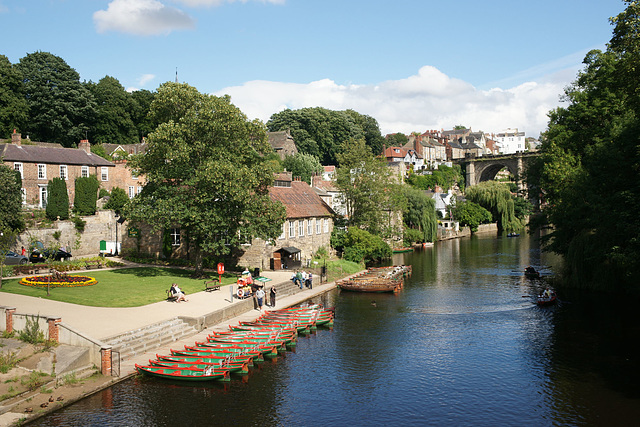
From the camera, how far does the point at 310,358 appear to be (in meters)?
23.4

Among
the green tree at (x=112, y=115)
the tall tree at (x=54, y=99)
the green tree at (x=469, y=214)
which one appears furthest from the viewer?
the green tree at (x=469, y=214)

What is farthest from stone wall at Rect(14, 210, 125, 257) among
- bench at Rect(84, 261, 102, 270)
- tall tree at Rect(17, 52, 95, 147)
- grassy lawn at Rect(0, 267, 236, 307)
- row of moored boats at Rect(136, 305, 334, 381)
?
tall tree at Rect(17, 52, 95, 147)

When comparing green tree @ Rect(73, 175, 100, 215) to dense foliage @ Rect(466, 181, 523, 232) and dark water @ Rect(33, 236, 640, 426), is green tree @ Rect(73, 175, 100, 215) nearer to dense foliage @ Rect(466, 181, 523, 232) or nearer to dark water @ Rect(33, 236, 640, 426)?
dark water @ Rect(33, 236, 640, 426)

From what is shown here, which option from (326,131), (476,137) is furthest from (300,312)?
(476,137)

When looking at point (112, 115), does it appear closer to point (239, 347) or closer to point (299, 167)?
point (299, 167)

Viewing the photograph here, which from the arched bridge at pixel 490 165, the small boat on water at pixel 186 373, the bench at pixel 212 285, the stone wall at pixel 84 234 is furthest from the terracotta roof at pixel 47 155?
the arched bridge at pixel 490 165

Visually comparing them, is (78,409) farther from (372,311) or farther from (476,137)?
(476,137)

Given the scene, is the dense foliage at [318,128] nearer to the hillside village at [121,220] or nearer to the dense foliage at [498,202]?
the dense foliage at [498,202]

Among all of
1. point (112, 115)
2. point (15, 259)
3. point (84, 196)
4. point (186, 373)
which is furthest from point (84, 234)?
point (112, 115)

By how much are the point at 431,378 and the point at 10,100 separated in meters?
63.5

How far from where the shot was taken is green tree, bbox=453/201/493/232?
3595 inches

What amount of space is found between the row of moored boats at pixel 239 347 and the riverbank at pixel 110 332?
1.03 m

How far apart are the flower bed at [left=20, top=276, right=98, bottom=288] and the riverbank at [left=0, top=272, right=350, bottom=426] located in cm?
414

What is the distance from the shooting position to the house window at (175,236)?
44438mm
